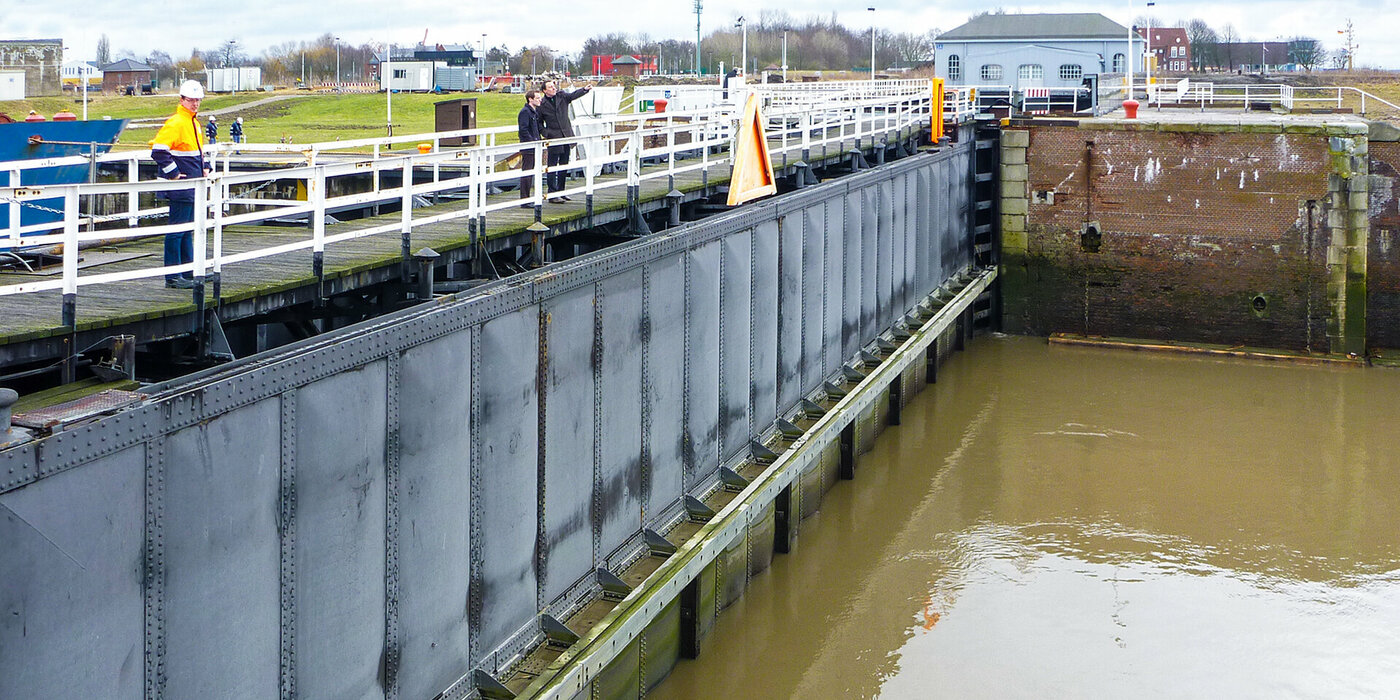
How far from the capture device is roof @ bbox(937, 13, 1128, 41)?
62.9 meters

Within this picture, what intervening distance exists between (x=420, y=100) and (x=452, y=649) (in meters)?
73.8

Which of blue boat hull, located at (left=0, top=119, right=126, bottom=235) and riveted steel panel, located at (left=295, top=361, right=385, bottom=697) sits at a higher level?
blue boat hull, located at (left=0, top=119, right=126, bottom=235)

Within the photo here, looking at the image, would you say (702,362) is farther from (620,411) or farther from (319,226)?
(319,226)

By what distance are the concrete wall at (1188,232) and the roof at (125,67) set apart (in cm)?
8413

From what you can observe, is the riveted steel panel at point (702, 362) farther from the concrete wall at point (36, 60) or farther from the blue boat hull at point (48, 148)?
the concrete wall at point (36, 60)

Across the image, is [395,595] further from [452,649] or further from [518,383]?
[518,383]

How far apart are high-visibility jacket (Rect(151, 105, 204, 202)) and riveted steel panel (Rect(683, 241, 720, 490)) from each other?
5113 millimetres

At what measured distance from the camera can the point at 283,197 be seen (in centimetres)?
2717

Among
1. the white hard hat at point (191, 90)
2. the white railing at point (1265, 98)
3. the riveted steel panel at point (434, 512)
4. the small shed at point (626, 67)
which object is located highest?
the small shed at point (626, 67)

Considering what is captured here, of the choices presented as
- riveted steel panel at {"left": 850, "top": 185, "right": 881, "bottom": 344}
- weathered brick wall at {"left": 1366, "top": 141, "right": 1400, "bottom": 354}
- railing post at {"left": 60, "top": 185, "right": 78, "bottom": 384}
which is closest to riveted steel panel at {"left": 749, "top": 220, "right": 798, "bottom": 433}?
riveted steel panel at {"left": 850, "top": 185, "right": 881, "bottom": 344}

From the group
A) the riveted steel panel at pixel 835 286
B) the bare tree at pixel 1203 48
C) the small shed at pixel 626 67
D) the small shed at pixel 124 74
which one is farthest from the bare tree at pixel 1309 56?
the riveted steel panel at pixel 835 286

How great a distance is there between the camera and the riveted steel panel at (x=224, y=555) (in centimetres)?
690

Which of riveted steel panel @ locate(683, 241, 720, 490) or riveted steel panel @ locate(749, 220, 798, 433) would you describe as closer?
riveted steel panel @ locate(683, 241, 720, 490)

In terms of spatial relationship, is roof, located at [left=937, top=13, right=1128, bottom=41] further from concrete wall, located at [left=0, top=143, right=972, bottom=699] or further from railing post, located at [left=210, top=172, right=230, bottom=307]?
railing post, located at [left=210, top=172, right=230, bottom=307]
